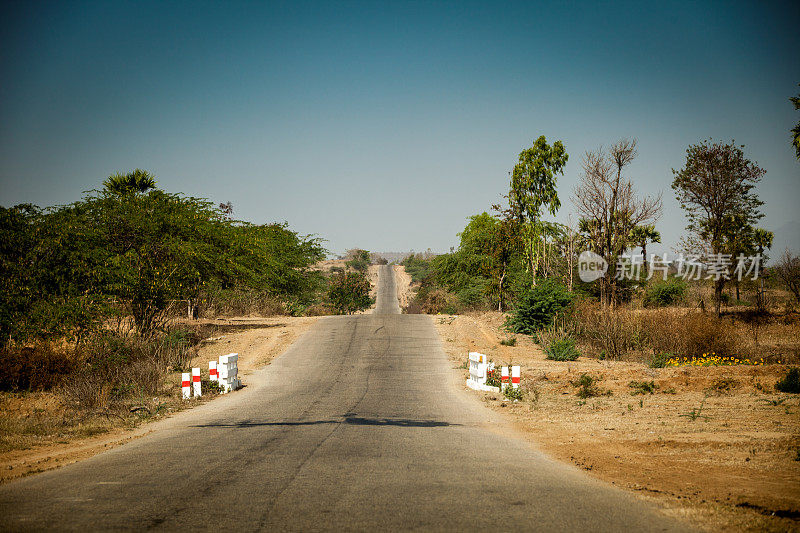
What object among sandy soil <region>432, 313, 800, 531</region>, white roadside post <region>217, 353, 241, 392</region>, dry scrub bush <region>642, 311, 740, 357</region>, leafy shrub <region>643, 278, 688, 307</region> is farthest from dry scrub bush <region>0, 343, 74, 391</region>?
leafy shrub <region>643, 278, 688, 307</region>

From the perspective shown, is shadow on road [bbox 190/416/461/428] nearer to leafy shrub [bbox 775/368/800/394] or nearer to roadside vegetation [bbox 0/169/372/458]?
roadside vegetation [bbox 0/169/372/458]

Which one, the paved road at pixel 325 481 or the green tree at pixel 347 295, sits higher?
the green tree at pixel 347 295

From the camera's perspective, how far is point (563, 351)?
20578mm

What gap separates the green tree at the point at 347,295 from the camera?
189 ft

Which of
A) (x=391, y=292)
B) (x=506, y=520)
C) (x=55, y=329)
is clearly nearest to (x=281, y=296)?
(x=55, y=329)

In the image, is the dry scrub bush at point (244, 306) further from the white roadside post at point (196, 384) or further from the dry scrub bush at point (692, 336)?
the dry scrub bush at point (692, 336)

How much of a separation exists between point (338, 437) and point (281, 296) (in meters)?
34.8

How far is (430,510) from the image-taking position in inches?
207

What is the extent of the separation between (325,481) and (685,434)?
21.4 feet

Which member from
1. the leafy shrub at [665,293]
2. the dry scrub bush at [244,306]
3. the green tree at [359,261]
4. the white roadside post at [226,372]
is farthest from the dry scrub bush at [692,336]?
the green tree at [359,261]

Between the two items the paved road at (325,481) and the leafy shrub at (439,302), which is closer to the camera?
the paved road at (325,481)

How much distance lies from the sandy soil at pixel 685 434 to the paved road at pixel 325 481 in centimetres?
69

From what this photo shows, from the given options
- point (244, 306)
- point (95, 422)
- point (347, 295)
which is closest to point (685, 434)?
point (95, 422)
